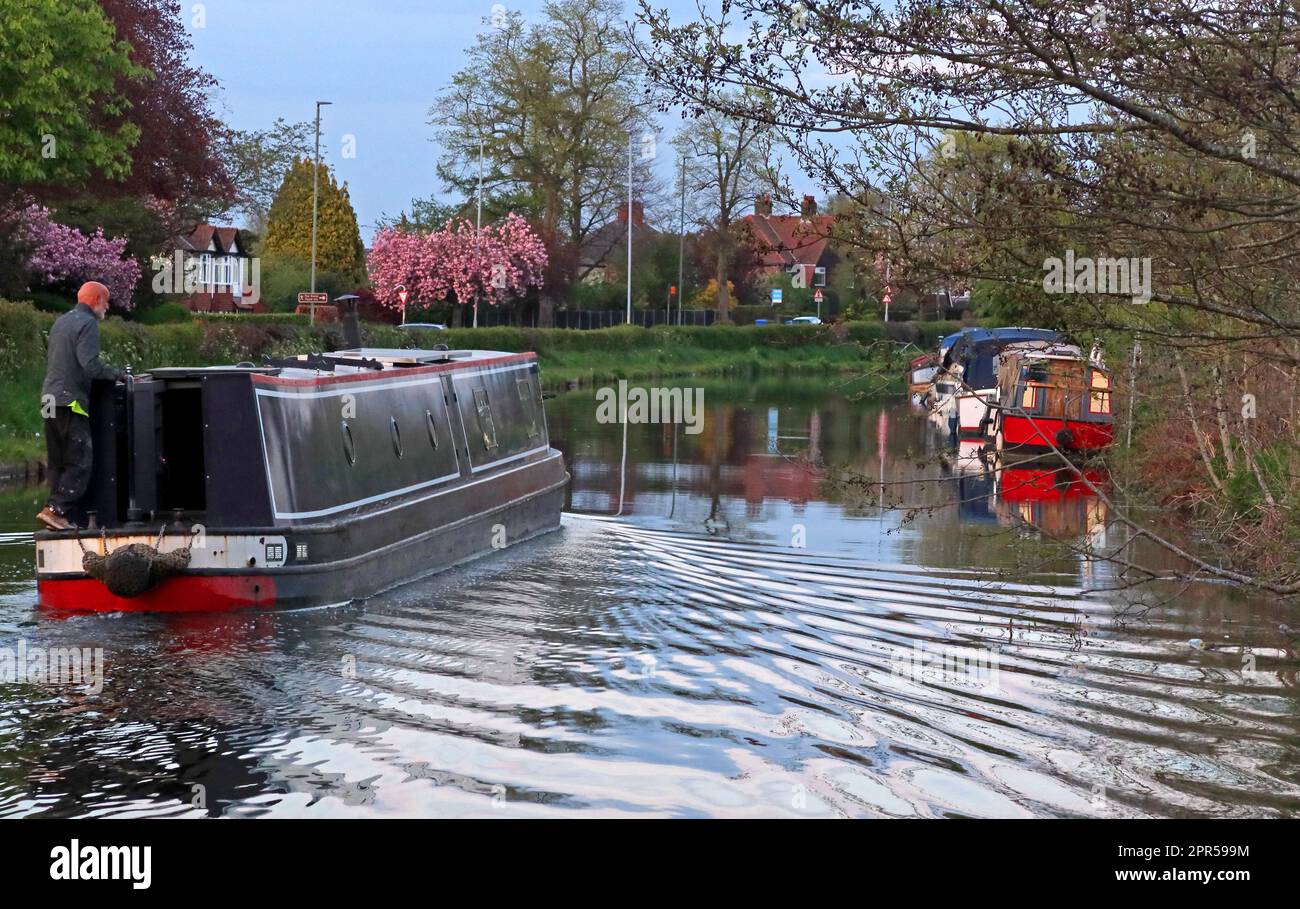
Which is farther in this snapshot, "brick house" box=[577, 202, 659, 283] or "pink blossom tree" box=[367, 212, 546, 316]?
"brick house" box=[577, 202, 659, 283]

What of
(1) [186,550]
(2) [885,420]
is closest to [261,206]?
(2) [885,420]

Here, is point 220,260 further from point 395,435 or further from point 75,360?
point 75,360

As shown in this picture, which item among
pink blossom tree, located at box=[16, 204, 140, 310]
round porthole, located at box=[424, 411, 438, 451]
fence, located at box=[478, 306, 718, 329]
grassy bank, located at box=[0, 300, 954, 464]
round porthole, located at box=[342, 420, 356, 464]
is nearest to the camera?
round porthole, located at box=[342, 420, 356, 464]

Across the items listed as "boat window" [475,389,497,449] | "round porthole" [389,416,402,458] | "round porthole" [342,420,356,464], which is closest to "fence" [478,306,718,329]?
"boat window" [475,389,497,449]

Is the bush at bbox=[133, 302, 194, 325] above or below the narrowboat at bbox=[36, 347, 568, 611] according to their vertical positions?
above

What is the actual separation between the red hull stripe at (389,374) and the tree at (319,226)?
4903cm

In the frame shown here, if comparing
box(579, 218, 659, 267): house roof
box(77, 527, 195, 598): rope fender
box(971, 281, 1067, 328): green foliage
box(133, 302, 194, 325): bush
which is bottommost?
box(77, 527, 195, 598): rope fender

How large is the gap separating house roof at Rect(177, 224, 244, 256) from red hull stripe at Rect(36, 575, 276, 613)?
6806cm

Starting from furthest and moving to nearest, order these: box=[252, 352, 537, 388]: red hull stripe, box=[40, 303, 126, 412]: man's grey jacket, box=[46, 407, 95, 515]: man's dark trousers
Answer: box=[252, 352, 537, 388]: red hull stripe, box=[46, 407, 95, 515]: man's dark trousers, box=[40, 303, 126, 412]: man's grey jacket

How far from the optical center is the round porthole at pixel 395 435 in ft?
44.7

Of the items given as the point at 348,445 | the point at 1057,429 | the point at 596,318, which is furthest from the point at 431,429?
the point at 596,318

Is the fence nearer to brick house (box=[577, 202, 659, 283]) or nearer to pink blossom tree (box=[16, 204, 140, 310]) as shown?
brick house (box=[577, 202, 659, 283])

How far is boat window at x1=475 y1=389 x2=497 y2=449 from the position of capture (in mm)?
16094
